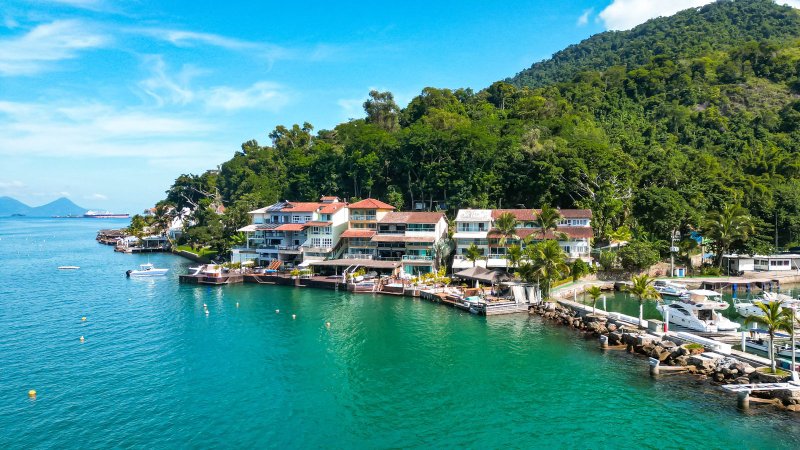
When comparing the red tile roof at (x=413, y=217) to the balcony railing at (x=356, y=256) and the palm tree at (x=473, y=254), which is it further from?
the palm tree at (x=473, y=254)

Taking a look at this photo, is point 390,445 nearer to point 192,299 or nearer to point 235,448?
point 235,448

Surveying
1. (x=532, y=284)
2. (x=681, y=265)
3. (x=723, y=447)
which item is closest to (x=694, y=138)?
(x=681, y=265)

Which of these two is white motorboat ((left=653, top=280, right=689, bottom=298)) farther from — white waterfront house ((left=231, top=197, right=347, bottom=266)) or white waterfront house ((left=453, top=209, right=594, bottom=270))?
white waterfront house ((left=231, top=197, right=347, bottom=266))

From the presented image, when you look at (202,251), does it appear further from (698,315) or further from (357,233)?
(698,315)

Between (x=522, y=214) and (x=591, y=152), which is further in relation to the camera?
(x=591, y=152)

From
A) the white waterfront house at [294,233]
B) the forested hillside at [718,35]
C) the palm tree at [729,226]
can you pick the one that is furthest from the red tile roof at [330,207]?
the forested hillside at [718,35]

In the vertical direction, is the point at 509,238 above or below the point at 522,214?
below

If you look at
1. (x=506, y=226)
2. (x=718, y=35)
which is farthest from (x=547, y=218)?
(x=718, y=35)
